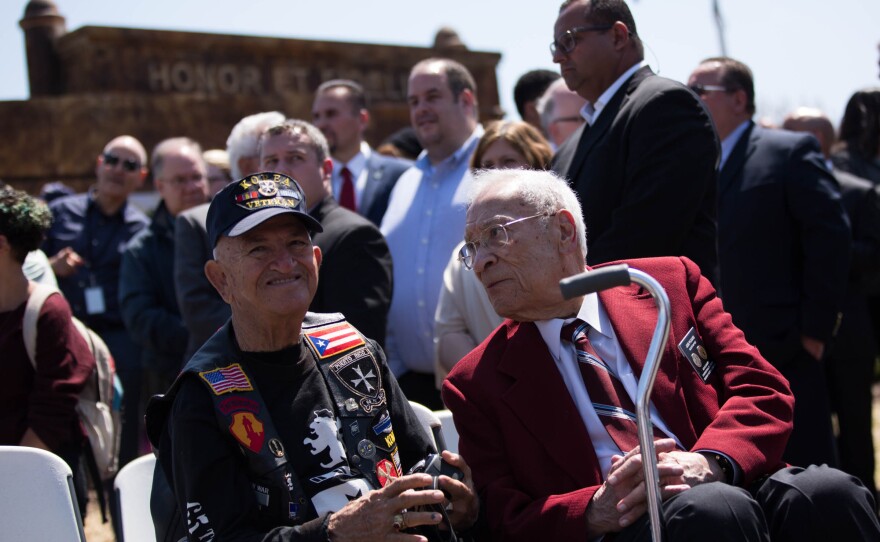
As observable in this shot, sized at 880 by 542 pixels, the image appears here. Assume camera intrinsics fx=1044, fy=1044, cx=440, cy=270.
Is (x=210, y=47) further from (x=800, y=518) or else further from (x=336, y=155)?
(x=800, y=518)

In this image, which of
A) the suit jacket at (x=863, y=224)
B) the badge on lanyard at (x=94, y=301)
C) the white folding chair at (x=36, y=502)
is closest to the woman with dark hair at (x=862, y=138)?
the suit jacket at (x=863, y=224)

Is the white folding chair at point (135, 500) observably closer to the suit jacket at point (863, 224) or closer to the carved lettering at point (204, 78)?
the suit jacket at point (863, 224)

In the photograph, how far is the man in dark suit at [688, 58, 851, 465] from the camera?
4.98 metres

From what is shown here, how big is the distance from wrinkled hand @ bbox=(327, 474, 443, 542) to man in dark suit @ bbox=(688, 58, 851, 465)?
107 inches

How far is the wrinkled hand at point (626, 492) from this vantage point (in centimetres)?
278

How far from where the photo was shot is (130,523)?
10.7ft

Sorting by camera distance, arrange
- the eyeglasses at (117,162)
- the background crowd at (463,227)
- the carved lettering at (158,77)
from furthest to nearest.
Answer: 1. the carved lettering at (158,77)
2. the eyeglasses at (117,162)
3. the background crowd at (463,227)

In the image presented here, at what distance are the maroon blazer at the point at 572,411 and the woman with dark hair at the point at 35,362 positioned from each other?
1.91m

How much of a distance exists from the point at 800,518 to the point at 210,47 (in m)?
9.57

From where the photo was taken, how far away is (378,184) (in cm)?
618

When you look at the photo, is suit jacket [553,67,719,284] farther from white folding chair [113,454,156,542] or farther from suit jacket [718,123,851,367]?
white folding chair [113,454,156,542]

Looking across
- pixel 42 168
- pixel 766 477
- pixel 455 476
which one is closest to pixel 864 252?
pixel 766 477

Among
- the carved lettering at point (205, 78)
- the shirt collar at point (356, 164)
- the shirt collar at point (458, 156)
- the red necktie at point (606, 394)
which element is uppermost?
the carved lettering at point (205, 78)

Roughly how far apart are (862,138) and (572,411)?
16.4 ft
